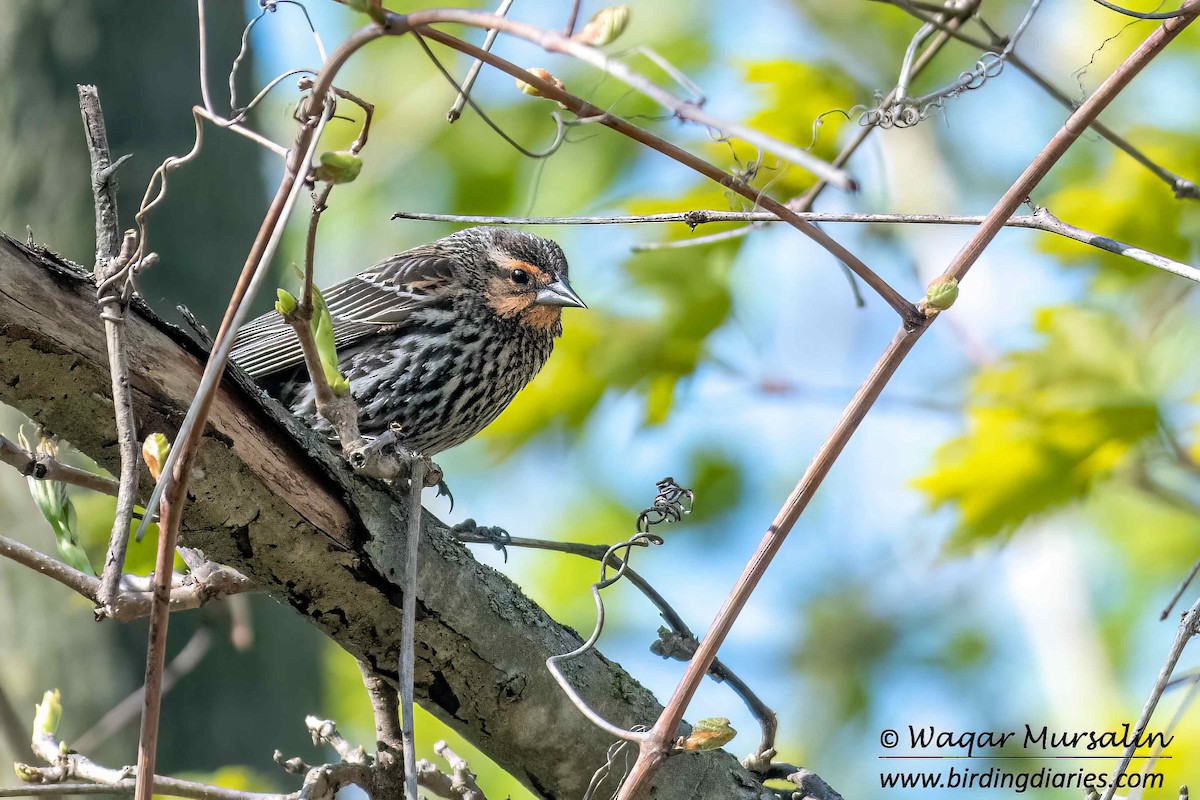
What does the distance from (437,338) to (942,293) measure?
2.22 metres

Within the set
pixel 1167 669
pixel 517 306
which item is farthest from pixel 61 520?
pixel 517 306

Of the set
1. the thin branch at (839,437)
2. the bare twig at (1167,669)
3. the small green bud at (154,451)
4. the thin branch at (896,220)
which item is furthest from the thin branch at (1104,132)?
the small green bud at (154,451)

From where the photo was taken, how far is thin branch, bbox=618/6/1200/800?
4.25 feet

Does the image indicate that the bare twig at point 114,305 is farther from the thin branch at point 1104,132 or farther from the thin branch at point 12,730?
the thin branch at point 12,730

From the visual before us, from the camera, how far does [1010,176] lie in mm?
6230

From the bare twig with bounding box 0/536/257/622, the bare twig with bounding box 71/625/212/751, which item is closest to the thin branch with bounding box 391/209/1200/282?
the bare twig with bounding box 0/536/257/622

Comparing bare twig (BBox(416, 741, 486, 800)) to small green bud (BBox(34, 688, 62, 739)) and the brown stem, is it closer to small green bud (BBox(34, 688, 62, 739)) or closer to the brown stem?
small green bud (BBox(34, 688, 62, 739))

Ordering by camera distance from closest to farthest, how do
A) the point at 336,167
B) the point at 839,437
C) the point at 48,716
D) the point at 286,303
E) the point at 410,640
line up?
the point at 336,167 < the point at 286,303 < the point at 839,437 < the point at 410,640 < the point at 48,716

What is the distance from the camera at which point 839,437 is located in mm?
1296

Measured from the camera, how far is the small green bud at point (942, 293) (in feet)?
4.11

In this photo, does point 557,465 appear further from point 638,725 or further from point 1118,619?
point 638,725

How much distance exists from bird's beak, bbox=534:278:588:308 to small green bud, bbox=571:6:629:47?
7.94 feet

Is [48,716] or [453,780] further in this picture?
[453,780]

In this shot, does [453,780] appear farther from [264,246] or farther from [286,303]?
[264,246]
